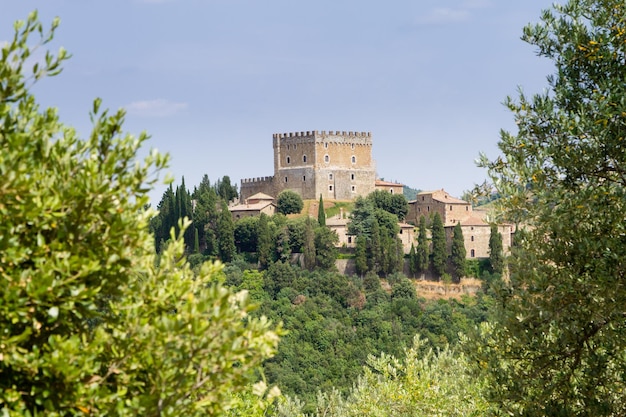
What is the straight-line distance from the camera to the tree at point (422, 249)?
207 ft

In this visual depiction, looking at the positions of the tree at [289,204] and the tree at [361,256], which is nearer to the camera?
the tree at [361,256]

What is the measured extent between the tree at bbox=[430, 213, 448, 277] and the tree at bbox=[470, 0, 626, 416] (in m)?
54.5

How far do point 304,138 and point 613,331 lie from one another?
70.2m

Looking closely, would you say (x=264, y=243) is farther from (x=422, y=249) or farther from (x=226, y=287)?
(x=226, y=287)

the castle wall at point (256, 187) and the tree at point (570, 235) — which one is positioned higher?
the castle wall at point (256, 187)

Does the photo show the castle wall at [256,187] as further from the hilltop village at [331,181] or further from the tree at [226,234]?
the tree at [226,234]

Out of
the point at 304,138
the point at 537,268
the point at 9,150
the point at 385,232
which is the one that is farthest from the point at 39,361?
the point at 304,138

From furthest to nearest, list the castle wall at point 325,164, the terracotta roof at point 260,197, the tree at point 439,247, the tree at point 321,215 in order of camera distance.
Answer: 1. the castle wall at point 325,164
2. the terracotta roof at point 260,197
3. the tree at point 321,215
4. the tree at point 439,247

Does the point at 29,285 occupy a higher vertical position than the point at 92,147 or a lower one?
lower

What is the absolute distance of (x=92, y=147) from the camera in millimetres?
4953

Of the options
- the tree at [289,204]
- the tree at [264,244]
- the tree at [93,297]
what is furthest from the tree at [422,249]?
the tree at [93,297]

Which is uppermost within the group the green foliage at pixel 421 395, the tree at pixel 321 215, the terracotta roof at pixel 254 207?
the terracotta roof at pixel 254 207

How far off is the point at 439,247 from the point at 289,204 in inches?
600

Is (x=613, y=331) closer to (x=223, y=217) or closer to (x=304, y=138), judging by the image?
(x=223, y=217)
